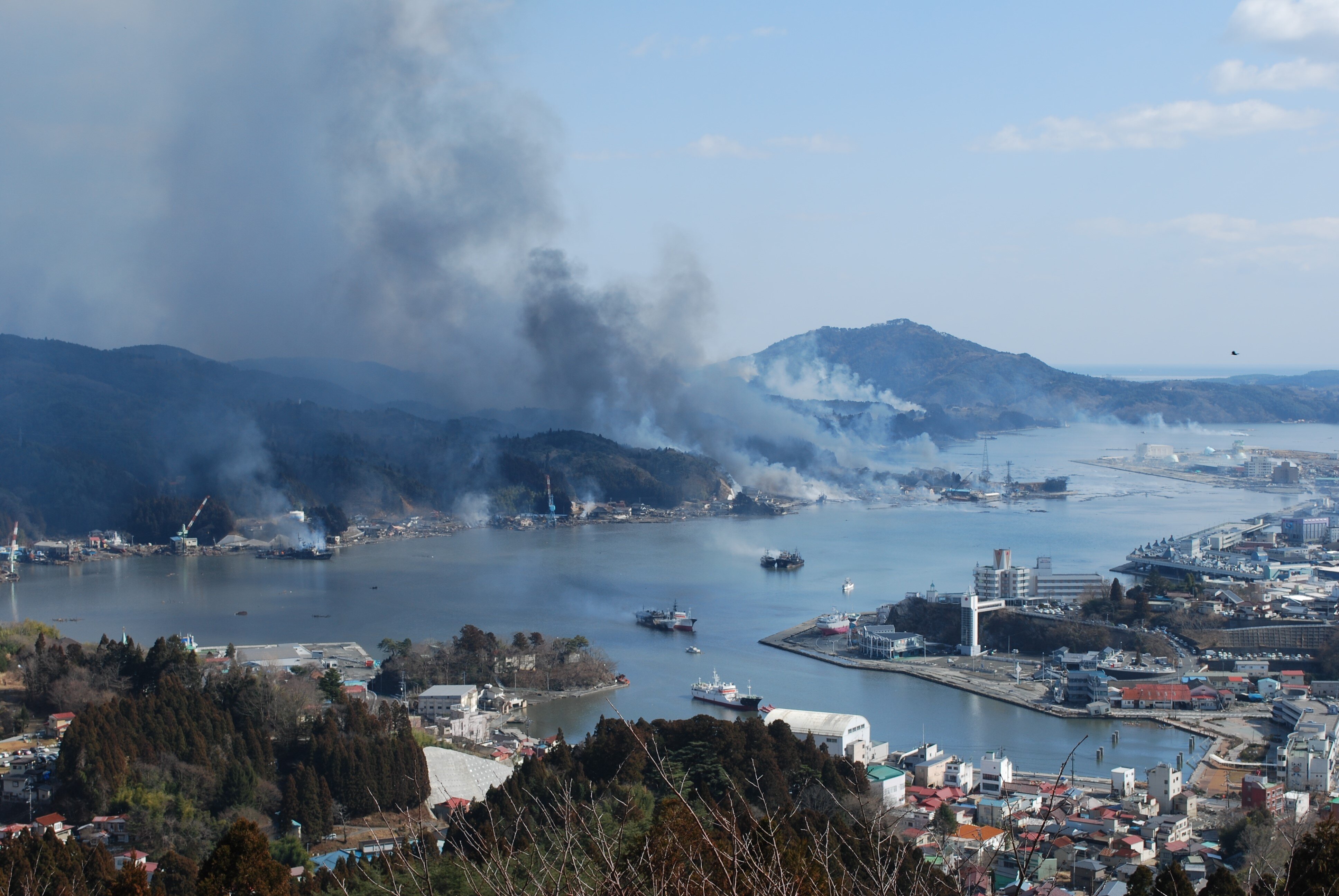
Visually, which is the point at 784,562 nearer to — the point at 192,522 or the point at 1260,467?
the point at 192,522

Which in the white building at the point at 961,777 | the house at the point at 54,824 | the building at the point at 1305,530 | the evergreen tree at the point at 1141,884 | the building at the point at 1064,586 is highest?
the building at the point at 1305,530

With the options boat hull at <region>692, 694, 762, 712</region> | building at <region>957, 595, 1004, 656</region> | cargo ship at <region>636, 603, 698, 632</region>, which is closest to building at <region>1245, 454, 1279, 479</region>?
building at <region>957, 595, 1004, 656</region>

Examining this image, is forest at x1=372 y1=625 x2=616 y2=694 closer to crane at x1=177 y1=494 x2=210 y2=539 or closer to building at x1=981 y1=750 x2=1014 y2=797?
building at x1=981 y1=750 x2=1014 y2=797

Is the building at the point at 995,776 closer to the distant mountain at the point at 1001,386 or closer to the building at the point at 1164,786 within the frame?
the building at the point at 1164,786

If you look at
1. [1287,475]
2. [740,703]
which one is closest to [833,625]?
[740,703]

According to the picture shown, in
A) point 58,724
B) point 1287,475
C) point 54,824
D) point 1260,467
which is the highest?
point 1260,467

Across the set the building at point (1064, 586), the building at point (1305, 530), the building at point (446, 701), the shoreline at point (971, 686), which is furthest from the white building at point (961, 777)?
the building at point (1305, 530)
